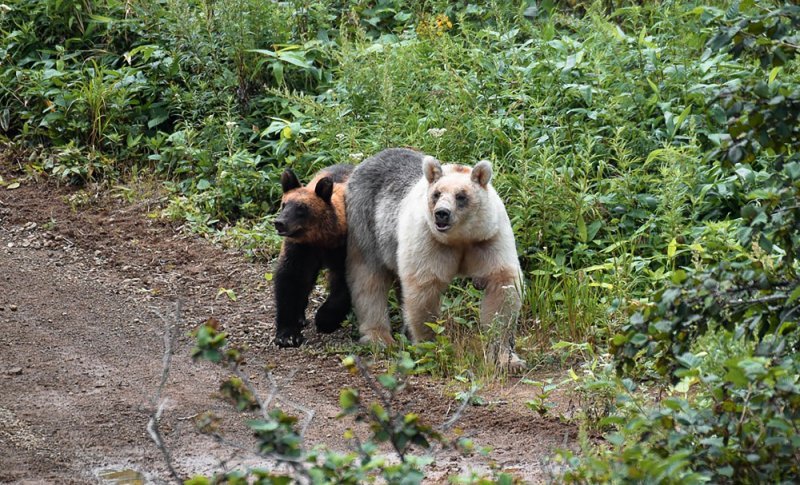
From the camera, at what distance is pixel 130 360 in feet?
23.9

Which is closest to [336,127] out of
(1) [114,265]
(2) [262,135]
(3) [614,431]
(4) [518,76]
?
(2) [262,135]

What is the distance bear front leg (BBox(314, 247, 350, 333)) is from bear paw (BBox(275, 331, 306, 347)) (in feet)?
1.10

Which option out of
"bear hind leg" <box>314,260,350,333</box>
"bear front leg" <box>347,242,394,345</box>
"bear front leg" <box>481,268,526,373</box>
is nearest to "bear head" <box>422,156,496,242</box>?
"bear front leg" <box>481,268,526,373</box>

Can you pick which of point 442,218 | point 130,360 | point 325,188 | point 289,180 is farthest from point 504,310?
point 130,360

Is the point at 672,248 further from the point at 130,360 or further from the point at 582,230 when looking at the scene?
the point at 130,360

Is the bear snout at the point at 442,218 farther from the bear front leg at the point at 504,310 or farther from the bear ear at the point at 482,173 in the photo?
the bear front leg at the point at 504,310

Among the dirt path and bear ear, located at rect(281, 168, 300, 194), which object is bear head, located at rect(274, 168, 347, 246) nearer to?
bear ear, located at rect(281, 168, 300, 194)

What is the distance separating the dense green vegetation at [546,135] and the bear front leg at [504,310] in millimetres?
193

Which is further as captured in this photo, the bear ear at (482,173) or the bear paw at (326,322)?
the bear paw at (326,322)

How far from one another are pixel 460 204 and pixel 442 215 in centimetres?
15

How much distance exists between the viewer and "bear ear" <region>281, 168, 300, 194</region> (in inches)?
313

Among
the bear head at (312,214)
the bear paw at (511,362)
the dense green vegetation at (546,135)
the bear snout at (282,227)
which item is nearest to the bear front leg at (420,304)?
the dense green vegetation at (546,135)

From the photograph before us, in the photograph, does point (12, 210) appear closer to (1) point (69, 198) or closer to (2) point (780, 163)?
(1) point (69, 198)

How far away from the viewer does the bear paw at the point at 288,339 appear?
25.5 ft
